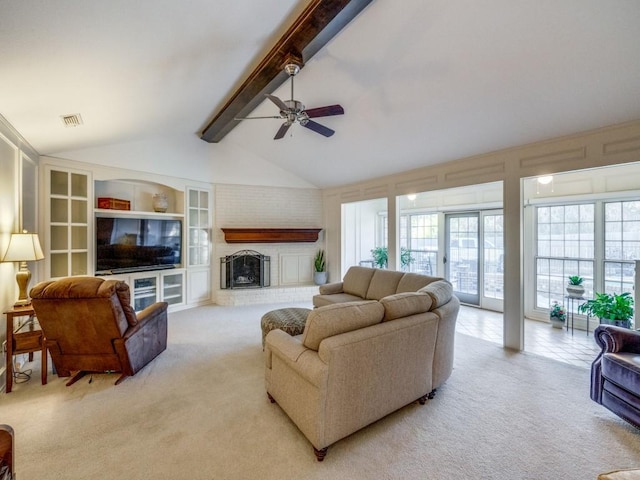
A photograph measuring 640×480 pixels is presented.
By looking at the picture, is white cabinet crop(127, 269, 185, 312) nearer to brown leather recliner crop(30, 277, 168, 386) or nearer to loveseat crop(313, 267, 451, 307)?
brown leather recliner crop(30, 277, 168, 386)

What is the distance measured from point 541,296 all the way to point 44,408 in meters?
6.65

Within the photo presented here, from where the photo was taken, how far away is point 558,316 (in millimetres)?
4504

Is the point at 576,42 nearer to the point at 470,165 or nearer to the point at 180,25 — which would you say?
the point at 470,165

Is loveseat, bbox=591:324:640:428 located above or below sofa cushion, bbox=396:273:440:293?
below

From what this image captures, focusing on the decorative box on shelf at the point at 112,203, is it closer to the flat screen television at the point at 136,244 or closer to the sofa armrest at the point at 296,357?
the flat screen television at the point at 136,244

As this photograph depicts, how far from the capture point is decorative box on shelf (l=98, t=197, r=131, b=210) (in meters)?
4.65

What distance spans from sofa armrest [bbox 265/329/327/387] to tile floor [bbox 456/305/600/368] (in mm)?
3249

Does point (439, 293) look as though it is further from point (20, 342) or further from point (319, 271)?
point (319, 271)

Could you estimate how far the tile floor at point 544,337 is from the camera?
3.50m

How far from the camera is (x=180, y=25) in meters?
2.07

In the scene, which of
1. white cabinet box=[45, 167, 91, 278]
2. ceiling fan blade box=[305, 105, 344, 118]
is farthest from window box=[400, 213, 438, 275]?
white cabinet box=[45, 167, 91, 278]

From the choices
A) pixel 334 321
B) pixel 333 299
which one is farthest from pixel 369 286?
pixel 334 321

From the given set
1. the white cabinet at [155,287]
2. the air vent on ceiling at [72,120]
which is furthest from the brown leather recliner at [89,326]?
the white cabinet at [155,287]

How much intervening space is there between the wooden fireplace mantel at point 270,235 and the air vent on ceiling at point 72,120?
308 cm
